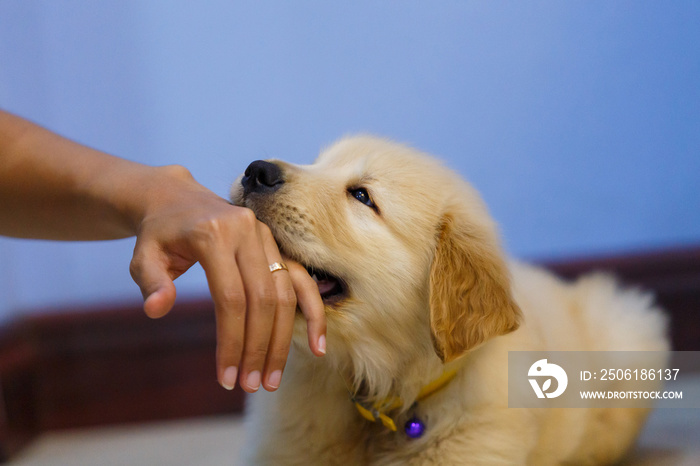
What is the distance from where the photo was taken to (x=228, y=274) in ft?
3.33

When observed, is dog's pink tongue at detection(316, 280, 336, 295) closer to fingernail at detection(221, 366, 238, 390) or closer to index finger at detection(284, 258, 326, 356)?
index finger at detection(284, 258, 326, 356)

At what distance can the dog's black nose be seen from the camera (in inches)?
56.9

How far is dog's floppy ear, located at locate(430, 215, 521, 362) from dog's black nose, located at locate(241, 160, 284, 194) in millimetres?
415

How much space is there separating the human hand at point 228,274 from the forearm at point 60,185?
0.20m

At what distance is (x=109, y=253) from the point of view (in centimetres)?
301

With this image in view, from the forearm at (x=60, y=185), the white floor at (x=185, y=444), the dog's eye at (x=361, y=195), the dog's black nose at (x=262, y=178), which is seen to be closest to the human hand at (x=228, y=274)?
the forearm at (x=60, y=185)

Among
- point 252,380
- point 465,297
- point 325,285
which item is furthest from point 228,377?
point 465,297

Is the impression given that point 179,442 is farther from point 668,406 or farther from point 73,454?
point 668,406

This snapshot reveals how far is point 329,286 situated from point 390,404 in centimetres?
36

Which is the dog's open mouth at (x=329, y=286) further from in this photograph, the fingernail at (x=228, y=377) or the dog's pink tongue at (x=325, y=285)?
the fingernail at (x=228, y=377)

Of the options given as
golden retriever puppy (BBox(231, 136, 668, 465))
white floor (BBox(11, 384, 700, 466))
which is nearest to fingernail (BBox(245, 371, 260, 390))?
golden retriever puppy (BBox(231, 136, 668, 465))

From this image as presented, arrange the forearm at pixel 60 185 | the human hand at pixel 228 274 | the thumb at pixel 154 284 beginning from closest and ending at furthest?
1. the thumb at pixel 154 284
2. the human hand at pixel 228 274
3. the forearm at pixel 60 185

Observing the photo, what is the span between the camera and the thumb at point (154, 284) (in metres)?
0.91

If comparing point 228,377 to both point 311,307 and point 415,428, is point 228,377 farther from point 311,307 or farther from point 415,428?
point 415,428
